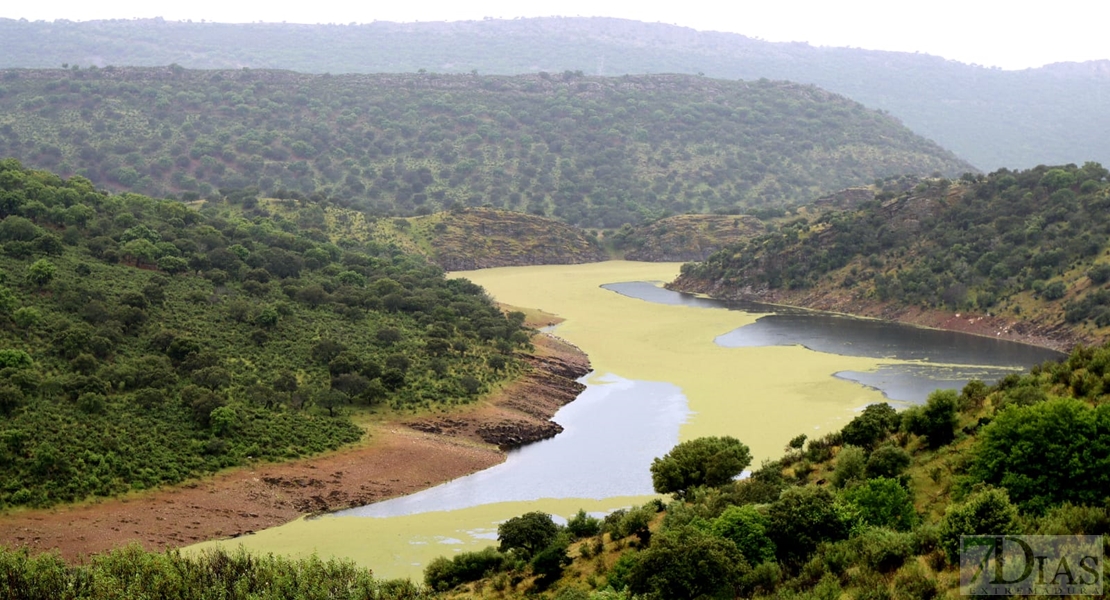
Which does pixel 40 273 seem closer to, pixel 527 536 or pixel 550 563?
pixel 527 536

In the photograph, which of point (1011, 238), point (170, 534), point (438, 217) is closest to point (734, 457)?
point (170, 534)

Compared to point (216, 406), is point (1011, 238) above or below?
above

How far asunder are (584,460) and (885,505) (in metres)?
25.0

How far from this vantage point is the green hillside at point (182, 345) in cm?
4616

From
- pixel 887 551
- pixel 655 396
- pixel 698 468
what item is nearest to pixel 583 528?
pixel 698 468

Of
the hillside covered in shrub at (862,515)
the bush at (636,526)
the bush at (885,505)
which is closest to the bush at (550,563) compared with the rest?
the hillside covered in shrub at (862,515)

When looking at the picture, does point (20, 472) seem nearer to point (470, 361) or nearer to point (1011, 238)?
point (470, 361)

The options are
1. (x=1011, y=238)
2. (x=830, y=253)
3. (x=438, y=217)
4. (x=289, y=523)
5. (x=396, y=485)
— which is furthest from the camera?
(x=438, y=217)

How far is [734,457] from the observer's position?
139 feet

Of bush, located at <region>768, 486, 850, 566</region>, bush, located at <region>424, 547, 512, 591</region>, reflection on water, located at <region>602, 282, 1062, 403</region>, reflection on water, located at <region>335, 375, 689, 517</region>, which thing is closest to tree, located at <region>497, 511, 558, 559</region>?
bush, located at <region>424, 547, 512, 591</region>

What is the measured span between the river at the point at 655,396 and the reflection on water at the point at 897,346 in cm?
16

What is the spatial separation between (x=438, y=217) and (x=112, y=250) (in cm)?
8719

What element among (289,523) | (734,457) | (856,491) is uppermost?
(856,491)

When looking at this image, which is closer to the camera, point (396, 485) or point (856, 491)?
point (856, 491)
